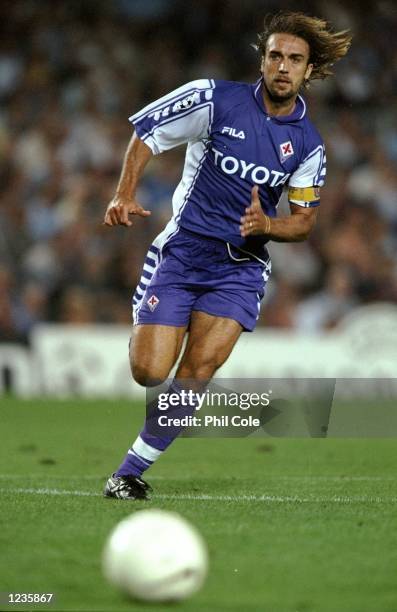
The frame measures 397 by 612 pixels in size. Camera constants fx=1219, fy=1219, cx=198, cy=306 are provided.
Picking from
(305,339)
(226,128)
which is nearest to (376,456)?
(226,128)

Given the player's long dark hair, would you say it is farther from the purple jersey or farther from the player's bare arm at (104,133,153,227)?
the player's bare arm at (104,133,153,227)

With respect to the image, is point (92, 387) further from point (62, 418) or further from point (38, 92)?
point (38, 92)

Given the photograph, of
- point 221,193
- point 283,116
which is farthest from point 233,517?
point 283,116

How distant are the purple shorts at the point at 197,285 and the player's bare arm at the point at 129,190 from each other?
473mm

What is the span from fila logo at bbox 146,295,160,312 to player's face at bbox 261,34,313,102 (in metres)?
1.28

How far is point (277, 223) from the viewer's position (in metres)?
6.46

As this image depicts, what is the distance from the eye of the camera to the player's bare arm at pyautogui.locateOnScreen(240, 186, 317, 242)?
20.5ft

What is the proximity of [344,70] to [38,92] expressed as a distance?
4230mm

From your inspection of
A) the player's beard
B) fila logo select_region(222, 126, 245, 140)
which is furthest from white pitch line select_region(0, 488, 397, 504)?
the player's beard

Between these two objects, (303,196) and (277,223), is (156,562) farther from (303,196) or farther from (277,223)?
(303,196)

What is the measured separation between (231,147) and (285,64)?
1.76 feet

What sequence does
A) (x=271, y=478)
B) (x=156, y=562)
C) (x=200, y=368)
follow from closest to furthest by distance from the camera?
1. (x=156, y=562)
2. (x=200, y=368)
3. (x=271, y=478)

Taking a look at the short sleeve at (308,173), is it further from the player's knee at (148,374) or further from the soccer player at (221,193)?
the player's knee at (148,374)

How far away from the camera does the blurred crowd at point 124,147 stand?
14656 mm
